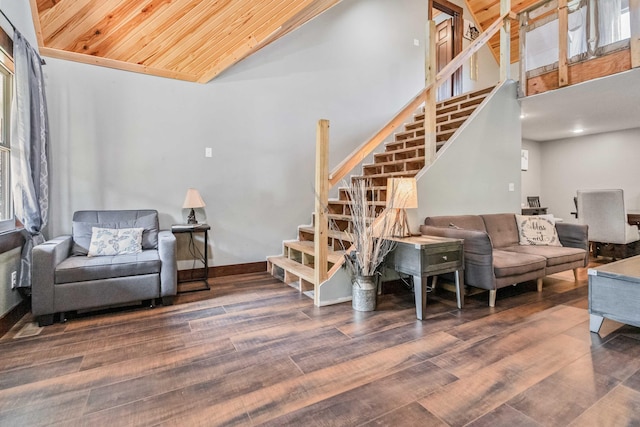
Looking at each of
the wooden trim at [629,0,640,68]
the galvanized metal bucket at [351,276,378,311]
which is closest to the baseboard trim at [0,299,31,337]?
Result: the galvanized metal bucket at [351,276,378,311]

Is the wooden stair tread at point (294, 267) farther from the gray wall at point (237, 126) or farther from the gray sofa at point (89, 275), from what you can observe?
the gray sofa at point (89, 275)

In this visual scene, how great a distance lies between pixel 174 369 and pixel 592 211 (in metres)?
5.60

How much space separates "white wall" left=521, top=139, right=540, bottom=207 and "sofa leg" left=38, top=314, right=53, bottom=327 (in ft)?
24.3

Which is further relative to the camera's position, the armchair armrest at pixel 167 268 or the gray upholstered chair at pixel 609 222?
the gray upholstered chair at pixel 609 222

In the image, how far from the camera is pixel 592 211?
15.4 feet

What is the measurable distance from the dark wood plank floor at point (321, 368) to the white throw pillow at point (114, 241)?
0.56 meters

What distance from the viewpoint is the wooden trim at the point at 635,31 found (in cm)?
323

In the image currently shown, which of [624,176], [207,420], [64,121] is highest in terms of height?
[64,121]

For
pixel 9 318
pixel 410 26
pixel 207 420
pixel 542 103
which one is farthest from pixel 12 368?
pixel 410 26

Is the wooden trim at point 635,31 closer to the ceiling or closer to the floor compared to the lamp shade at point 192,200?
closer to the ceiling

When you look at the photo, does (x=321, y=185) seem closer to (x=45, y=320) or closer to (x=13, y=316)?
(x=45, y=320)

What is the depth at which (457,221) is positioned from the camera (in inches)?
135

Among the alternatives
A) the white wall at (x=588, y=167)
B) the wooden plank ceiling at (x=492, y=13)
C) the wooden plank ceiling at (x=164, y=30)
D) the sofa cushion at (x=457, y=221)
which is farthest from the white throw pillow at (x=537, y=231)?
the wooden plank ceiling at (x=492, y=13)

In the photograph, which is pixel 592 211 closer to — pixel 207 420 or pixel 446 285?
pixel 446 285
